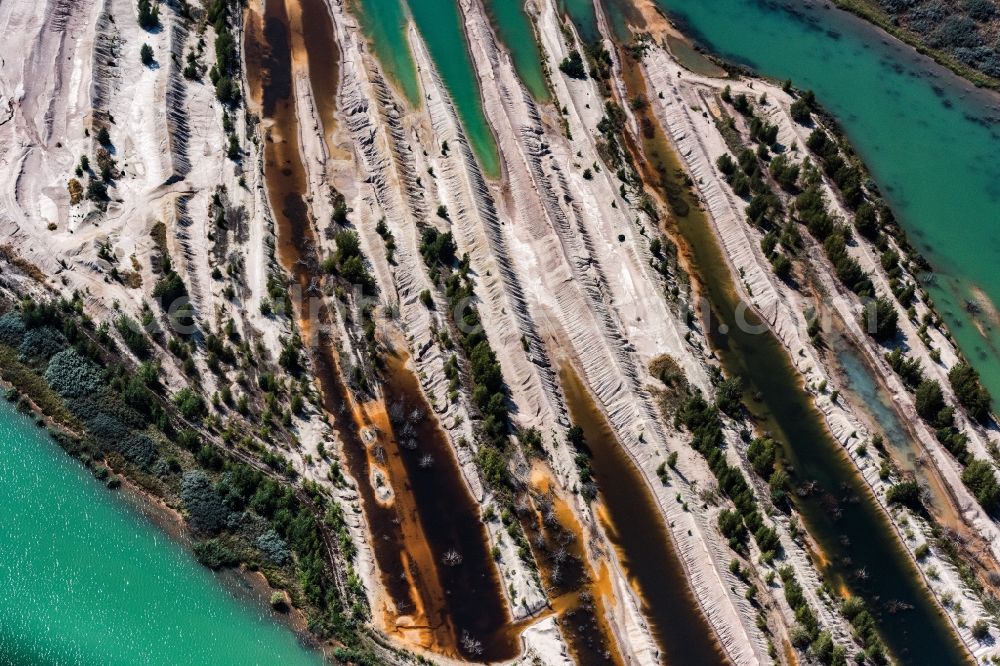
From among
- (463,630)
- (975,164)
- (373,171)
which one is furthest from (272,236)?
(975,164)

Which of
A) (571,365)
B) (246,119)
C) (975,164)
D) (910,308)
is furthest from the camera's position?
(975,164)

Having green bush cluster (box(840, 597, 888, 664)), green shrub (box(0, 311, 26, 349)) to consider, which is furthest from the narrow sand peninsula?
green shrub (box(0, 311, 26, 349))

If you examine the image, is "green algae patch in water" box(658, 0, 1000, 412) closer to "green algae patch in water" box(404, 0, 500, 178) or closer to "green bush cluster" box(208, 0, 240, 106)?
"green algae patch in water" box(404, 0, 500, 178)

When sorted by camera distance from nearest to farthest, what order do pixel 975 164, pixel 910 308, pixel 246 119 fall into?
pixel 910 308
pixel 246 119
pixel 975 164

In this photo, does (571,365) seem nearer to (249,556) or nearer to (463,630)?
(463,630)

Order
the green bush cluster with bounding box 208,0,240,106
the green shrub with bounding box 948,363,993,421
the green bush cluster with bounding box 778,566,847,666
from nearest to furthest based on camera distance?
1. the green bush cluster with bounding box 778,566,847,666
2. the green shrub with bounding box 948,363,993,421
3. the green bush cluster with bounding box 208,0,240,106

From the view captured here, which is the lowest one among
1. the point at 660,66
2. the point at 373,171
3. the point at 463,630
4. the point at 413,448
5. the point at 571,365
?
the point at 463,630

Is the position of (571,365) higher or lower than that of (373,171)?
lower

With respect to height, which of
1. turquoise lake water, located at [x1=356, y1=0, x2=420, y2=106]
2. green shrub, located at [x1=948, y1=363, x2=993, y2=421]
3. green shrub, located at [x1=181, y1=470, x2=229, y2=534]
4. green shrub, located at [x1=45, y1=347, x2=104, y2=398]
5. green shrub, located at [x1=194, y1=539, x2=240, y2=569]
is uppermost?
turquoise lake water, located at [x1=356, y1=0, x2=420, y2=106]
